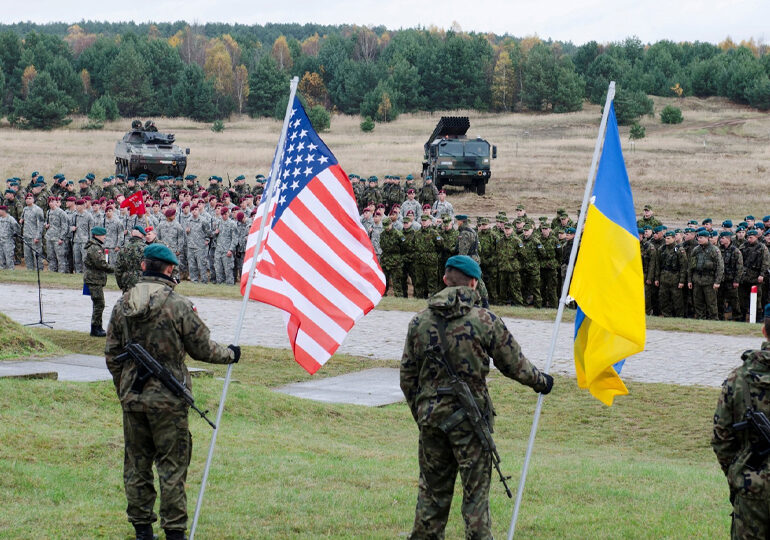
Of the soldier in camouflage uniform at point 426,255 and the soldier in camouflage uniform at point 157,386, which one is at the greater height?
the soldier in camouflage uniform at point 157,386

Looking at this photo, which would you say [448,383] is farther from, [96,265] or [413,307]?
[413,307]

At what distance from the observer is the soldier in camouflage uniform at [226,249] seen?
24.3 metres

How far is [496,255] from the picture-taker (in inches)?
867

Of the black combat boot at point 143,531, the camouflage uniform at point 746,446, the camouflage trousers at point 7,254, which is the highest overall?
the camouflage uniform at point 746,446

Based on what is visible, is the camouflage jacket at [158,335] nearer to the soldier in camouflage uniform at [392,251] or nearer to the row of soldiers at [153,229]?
the soldier in camouflage uniform at [392,251]

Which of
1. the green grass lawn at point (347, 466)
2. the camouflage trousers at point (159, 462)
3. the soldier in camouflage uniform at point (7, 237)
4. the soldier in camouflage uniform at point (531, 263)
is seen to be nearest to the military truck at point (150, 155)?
the soldier in camouflage uniform at point (7, 237)

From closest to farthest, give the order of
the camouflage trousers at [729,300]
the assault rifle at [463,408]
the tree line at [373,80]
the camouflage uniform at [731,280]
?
1. the assault rifle at [463,408]
2. the camouflage uniform at [731,280]
3. the camouflage trousers at [729,300]
4. the tree line at [373,80]

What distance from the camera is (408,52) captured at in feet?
344

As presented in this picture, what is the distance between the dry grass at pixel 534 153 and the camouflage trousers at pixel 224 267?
14.7 metres

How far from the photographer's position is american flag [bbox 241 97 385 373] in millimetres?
7637

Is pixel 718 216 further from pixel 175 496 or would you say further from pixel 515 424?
pixel 175 496

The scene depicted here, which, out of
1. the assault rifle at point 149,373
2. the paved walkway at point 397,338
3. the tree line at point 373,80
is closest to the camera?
the assault rifle at point 149,373

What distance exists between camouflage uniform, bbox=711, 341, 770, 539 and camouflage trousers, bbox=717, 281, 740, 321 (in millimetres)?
15638

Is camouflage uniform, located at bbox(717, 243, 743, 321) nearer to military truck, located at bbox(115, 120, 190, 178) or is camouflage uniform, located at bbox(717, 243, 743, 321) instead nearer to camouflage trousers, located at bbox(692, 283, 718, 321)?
camouflage trousers, located at bbox(692, 283, 718, 321)
